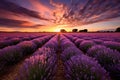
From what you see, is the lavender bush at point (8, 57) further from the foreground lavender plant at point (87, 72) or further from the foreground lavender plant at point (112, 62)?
the foreground lavender plant at point (112, 62)

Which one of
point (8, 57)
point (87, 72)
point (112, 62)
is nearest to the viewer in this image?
point (87, 72)

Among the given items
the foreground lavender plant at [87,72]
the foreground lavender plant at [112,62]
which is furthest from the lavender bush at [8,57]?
the foreground lavender plant at [112,62]

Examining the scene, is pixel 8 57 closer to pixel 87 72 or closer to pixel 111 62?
pixel 87 72

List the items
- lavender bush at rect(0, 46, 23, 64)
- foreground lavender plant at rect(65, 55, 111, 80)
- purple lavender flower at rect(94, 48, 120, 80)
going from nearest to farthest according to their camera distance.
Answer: foreground lavender plant at rect(65, 55, 111, 80) < purple lavender flower at rect(94, 48, 120, 80) < lavender bush at rect(0, 46, 23, 64)

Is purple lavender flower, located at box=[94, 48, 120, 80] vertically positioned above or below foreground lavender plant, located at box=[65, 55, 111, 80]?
below

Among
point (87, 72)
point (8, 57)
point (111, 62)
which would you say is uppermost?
point (87, 72)

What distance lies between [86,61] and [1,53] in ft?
12.5

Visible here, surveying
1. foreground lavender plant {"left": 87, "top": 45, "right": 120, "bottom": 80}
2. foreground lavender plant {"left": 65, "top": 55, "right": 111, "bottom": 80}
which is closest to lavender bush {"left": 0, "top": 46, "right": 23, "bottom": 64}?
foreground lavender plant {"left": 65, "top": 55, "right": 111, "bottom": 80}

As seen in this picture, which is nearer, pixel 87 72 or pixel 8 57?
pixel 87 72

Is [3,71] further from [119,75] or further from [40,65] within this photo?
[119,75]

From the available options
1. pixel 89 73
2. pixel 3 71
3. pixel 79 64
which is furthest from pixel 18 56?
pixel 89 73

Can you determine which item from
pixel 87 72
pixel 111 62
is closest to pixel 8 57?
pixel 87 72

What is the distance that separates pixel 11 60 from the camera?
179 inches

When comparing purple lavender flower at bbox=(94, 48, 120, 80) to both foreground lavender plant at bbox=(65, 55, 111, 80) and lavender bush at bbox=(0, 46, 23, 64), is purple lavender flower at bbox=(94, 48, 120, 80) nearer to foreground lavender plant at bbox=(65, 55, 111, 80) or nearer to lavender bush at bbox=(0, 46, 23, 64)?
foreground lavender plant at bbox=(65, 55, 111, 80)
